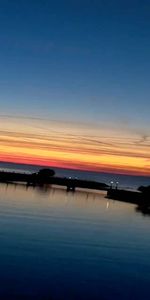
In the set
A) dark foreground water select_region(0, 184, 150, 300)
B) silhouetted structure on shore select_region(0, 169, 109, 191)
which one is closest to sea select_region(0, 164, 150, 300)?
dark foreground water select_region(0, 184, 150, 300)

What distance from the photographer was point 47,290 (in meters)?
19.9

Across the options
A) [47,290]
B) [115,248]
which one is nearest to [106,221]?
[115,248]

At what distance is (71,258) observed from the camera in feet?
90.4

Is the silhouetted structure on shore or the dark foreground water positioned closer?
the dark foreground water

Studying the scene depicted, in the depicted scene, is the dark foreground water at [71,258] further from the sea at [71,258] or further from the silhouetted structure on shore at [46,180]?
the silhouetted structure on shore at [46,180]

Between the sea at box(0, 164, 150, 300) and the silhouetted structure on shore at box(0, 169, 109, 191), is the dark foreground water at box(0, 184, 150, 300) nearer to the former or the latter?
the sea at box(0, 164, 150, 300)

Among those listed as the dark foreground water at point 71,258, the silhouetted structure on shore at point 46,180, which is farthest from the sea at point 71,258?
Result: the silhouetted structure on shore at point 46,180

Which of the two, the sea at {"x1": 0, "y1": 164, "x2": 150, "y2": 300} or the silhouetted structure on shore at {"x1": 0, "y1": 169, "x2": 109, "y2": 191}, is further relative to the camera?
the silhouetted structure on shore at {"x1": 0, "y1": 169, "x2": 109, "y2": 191}

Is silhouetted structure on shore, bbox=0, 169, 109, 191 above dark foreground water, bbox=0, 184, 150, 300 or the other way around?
above

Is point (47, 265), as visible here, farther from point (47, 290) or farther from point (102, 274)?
point (47, 290)

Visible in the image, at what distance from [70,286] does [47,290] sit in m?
1.67

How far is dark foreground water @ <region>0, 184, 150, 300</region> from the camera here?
20.4 m

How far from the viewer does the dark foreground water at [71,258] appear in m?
20.4

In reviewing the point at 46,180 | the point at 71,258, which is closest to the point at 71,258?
the point at 71,258
